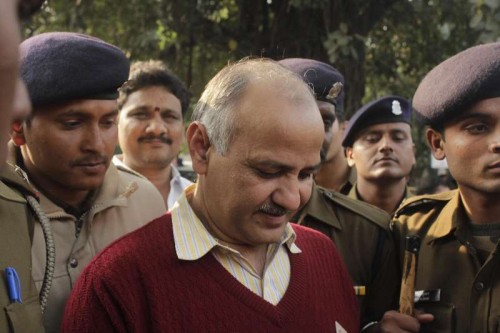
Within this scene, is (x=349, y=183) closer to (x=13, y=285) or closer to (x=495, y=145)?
(x=495, y=145)

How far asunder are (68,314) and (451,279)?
1.41 m

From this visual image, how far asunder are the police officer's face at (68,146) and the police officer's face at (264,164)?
26.0 inches

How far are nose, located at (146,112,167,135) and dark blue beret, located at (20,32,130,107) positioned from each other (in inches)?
66.9

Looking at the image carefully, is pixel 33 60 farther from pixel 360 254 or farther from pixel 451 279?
pixel 451 279

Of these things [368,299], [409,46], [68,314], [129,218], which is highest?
[409,46]

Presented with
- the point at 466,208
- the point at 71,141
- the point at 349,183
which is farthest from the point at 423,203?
the point at 349,183

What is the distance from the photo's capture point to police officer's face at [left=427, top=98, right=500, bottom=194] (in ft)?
8.32

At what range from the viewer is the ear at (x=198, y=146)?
2172 millimetres

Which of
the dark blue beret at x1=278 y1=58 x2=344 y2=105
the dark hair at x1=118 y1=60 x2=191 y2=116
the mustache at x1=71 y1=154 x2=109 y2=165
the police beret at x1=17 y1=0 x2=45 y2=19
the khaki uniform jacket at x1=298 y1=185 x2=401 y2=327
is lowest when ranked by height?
the khaki uniform jacket at x1=298 y1=185 x2=401 y2=327

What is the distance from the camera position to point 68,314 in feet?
6.66

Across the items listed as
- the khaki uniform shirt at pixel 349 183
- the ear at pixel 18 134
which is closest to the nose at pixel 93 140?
the ear at pixel 18 134

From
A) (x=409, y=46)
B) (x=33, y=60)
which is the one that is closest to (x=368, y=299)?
(x=33, y=60)

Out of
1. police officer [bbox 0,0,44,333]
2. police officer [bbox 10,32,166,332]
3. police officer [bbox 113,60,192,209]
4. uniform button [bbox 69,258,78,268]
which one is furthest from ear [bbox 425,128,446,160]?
police officer [bbox 113,60,192,209]

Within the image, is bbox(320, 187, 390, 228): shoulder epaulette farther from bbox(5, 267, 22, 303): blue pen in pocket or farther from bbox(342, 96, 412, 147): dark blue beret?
bbox(5, 267, 22, 303): blue pen in pocket
